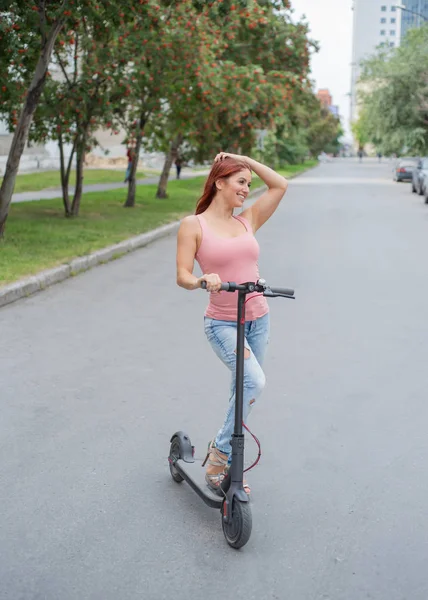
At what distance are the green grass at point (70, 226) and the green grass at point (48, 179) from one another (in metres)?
2.81

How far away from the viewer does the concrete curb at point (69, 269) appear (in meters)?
10.3

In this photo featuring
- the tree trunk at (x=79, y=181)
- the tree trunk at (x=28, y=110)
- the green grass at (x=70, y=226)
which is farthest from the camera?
the tree trunk at (x=79, y=181)

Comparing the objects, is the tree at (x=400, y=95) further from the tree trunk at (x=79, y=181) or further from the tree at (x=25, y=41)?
the tree at (x=25, y=41)

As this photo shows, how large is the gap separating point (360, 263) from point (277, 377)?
7.59 metres

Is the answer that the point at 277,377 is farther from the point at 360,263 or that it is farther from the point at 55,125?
the point at 55,125

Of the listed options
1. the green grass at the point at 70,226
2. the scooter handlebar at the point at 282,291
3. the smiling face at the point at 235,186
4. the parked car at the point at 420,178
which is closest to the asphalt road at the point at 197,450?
the scooter handlebar at the point at 282,291

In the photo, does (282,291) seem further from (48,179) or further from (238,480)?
(48,179)


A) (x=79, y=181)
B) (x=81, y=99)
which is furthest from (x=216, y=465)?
(x=79, y=181)

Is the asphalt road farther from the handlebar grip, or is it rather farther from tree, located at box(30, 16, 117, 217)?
tree, located at box(30, 16, 117, 217)

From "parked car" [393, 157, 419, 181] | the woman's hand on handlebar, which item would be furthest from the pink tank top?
"parked car" [393, 157, 419, 181]

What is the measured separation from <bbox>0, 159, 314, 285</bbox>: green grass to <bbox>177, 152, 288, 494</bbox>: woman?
6.81m

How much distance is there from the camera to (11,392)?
6.33 metres

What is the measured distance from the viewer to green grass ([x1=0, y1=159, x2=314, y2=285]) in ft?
41.6

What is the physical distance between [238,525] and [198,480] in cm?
57
